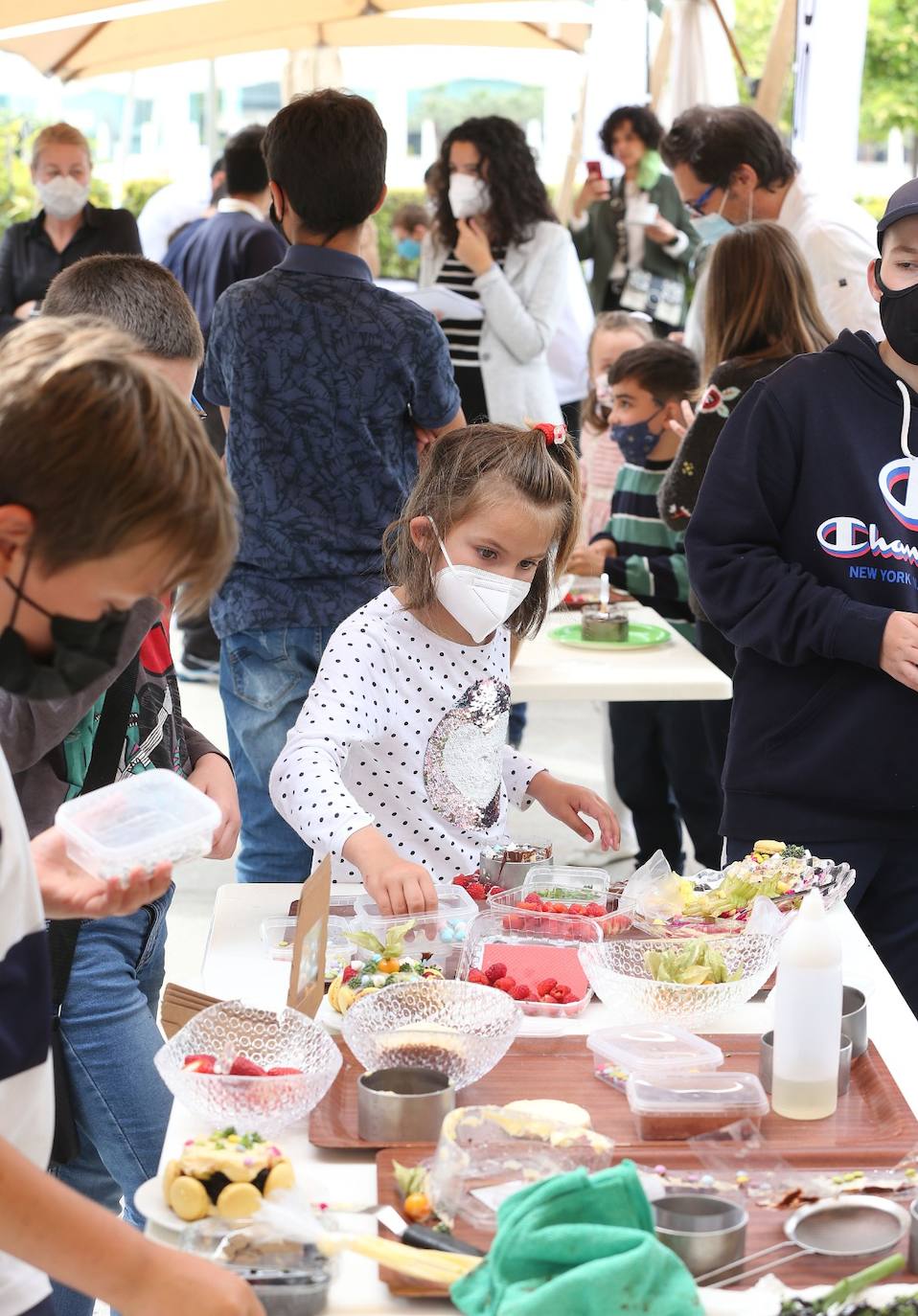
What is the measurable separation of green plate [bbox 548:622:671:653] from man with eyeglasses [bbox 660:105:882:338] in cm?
101

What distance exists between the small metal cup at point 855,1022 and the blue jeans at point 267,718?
5.71ft

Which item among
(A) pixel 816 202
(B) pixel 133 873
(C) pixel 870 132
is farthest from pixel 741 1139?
(C) pixel 870 132

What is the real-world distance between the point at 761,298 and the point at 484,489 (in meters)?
1.59

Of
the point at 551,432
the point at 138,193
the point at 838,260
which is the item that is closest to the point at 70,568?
the point at 551,432

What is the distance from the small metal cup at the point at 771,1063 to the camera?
166 cm

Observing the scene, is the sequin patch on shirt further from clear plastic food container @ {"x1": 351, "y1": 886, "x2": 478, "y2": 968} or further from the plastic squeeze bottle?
the plastic squeeze bottle

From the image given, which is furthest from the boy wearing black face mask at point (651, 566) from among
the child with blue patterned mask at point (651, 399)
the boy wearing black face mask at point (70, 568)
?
the boy wearing black face mask at point (70, 568)

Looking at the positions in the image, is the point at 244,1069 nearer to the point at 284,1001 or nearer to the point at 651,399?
the point at 284,1001

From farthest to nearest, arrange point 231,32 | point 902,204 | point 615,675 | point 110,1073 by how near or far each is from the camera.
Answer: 1. point 231,32
2. point 615,675
3. point 902,204
4. point 110,1073

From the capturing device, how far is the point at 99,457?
45.6 inches

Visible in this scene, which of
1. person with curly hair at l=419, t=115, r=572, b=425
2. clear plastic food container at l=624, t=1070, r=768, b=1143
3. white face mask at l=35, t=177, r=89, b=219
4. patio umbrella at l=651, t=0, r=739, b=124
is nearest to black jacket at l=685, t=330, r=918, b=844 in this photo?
clear plastic food container at l=624, t=1070, r=768, b=1143

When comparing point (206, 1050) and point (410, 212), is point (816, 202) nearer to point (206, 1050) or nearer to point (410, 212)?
point (206, 1050)

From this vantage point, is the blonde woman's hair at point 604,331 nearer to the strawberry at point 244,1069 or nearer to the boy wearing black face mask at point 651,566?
the boy wearing black face mask at point 651,566

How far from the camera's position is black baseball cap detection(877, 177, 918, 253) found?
237cm
